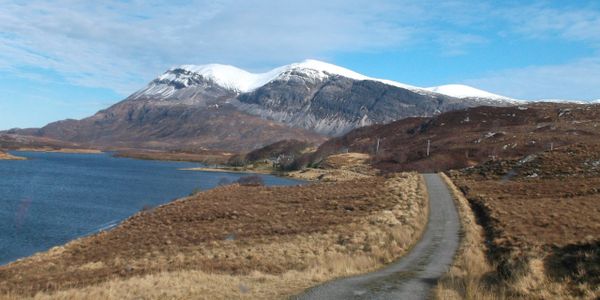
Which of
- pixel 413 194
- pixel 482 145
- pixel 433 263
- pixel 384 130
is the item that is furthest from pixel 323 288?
pixel 384 130

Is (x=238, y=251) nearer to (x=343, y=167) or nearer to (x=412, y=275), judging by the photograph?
(x=412, y=275)

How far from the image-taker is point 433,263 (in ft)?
67.8

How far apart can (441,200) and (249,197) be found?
1830 cm

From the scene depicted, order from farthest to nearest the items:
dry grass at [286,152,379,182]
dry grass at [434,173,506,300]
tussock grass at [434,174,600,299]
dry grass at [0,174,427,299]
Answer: dry grass at [286,152,379,182], dry grass at [0,174,427,299], dry grass at [434,173,506,300], tussock grass at [434,174,600,299]

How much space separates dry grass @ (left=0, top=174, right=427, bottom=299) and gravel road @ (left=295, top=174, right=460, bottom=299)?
0.78 meters

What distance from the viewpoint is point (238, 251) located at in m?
26.8

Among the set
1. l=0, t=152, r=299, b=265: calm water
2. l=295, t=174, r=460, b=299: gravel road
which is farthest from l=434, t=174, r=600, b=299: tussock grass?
l=0, t=152, r=299, b=265: calm water

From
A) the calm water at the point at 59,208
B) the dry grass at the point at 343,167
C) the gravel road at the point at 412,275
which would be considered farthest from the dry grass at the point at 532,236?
the dry grass at the point at 343,167

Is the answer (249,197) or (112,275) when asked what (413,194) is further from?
(112,275)

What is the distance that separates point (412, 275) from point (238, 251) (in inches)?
449

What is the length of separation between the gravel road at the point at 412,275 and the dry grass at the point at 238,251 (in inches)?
30.5

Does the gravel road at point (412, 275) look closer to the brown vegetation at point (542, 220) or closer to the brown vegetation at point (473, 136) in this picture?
the brown vegetation at point (542, 220)

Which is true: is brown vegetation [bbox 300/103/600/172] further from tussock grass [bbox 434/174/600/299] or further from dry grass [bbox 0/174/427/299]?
tussock grass [bbox 434/174/600/299]

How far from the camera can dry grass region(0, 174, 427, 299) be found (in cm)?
1634
